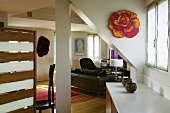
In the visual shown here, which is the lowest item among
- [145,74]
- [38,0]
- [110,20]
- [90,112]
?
[90,112]

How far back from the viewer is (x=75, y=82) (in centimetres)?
711

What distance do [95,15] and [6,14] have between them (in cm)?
362

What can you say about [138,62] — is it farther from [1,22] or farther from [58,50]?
[1,22]

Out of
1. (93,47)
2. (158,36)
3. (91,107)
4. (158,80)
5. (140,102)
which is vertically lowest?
(91,107)

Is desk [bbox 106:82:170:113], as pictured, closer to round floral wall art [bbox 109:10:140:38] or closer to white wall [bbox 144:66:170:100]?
white wall [bbox 144:66:170:100]

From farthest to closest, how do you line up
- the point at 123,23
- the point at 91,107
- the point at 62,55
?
the point at 91,107 < the point at 62,55 < the point at 123,23

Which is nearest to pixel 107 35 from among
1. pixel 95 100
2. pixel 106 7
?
pixel 106 7

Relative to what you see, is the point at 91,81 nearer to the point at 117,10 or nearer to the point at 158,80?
the point at 117,10

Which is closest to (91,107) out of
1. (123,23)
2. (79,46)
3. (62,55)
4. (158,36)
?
(62,55)

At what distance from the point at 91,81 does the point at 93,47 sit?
5.94m

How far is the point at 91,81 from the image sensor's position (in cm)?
632

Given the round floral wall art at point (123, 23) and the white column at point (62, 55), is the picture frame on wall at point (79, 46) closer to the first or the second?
the white column at point (62, 55)

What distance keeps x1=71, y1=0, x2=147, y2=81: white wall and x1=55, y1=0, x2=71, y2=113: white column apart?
1.81ft

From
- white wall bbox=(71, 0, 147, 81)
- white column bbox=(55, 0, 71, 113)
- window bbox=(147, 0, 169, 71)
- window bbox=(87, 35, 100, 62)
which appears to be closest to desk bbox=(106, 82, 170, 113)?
window bbox=(147, 0, 169, 71)
